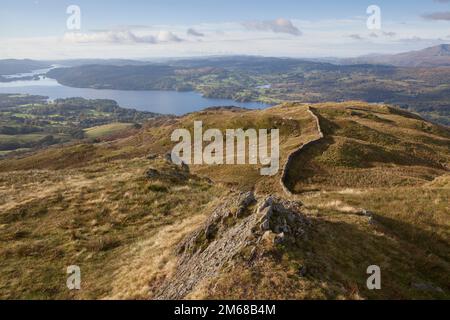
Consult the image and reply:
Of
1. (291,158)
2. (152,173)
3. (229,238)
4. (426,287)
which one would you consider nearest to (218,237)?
(229,238)

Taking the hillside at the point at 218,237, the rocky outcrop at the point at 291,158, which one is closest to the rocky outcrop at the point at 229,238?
the hillside at the point at 218,237

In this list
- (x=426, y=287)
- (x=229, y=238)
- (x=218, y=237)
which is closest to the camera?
(x=426, y=287)

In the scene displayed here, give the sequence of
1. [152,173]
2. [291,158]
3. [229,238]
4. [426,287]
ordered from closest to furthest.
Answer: [426,287] → [229,238] → [152,173] → [291,158]

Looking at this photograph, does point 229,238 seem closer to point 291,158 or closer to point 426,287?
point 426,287

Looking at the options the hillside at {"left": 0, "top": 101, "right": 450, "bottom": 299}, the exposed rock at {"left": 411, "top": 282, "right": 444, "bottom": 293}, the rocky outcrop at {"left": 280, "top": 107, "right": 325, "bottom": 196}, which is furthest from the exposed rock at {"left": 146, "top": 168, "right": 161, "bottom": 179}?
the exposed rock at {"left": 411, "top": 282, "right": 444, "bottom": 293}

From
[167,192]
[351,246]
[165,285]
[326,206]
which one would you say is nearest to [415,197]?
Result: [326,206]

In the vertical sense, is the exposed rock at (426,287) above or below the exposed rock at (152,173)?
below

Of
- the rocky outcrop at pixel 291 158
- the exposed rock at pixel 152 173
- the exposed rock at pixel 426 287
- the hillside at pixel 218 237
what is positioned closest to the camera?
the hillside at pixel 218 237

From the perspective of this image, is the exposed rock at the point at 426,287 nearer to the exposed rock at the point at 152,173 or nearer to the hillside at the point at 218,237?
the hillside at the point at 218,237
